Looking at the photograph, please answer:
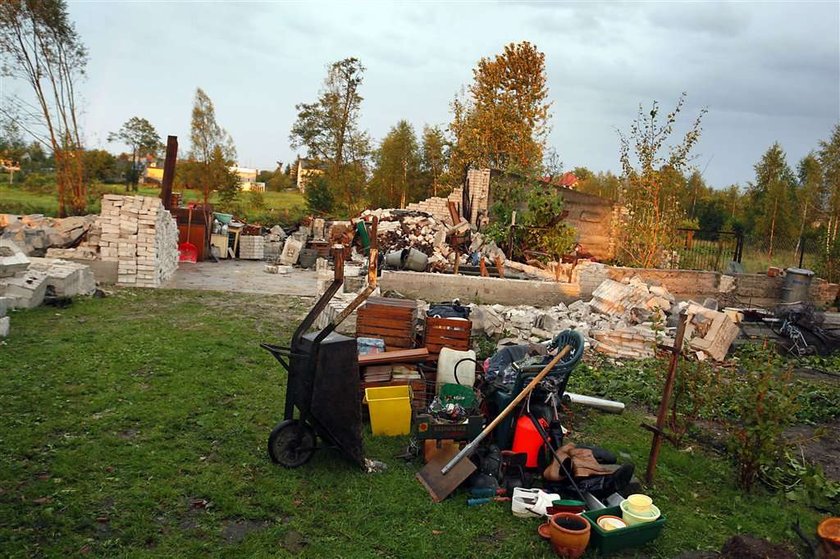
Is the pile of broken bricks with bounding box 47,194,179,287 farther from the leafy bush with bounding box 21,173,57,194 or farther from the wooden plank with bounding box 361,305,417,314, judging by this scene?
the leafy bush with bounding box 21,173,57,194

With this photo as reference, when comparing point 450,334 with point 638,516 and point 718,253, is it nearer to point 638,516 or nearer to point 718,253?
point 638,516

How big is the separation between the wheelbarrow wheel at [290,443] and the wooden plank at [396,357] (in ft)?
4.28

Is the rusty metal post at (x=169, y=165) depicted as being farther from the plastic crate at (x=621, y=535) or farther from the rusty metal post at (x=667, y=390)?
the plastic crate at (x=621, y=535)

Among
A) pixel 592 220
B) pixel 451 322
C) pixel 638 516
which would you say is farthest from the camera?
pixel 592 220

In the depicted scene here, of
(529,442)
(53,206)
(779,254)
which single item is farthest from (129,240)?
(779,254)

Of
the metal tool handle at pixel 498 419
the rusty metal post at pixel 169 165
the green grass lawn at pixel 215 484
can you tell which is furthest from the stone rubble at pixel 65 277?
the metal tool handle at pixel 498 419

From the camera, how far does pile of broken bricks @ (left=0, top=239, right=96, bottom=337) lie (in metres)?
8.98

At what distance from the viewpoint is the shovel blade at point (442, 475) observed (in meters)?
4.37

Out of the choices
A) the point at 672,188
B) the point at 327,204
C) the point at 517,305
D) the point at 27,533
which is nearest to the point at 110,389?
the point at 27,533

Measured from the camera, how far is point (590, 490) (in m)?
4.41

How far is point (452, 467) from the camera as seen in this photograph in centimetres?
450

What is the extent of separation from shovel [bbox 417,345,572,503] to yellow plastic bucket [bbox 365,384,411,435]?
77 cm

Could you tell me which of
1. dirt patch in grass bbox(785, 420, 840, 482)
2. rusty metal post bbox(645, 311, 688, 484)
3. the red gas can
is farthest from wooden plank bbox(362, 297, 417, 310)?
dirt patch in grass bbox(785, 420, 840, 482)

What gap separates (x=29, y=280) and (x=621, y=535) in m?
9.66
